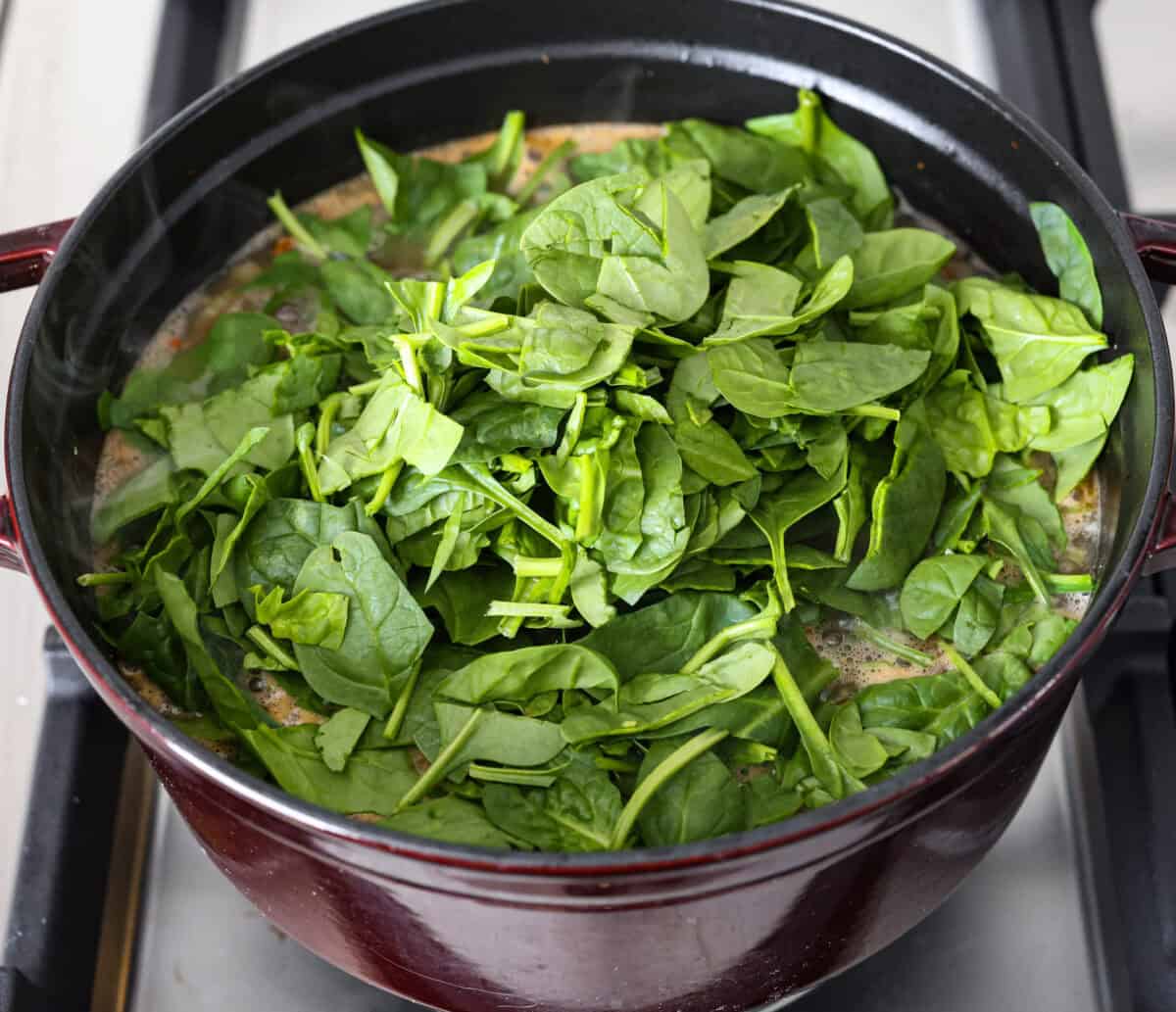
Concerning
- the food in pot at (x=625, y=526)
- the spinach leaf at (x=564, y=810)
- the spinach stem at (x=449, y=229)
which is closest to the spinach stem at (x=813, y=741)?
the food in pot at (x=625, y=526)

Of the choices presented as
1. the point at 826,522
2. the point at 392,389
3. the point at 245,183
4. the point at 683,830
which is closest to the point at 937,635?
the point at 826,522

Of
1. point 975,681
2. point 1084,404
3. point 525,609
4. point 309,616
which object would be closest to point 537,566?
point 525,609

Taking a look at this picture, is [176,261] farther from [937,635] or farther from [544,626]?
[937,635]

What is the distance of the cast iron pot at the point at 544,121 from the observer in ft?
1.97

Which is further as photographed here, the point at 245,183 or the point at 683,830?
the point at 245,183

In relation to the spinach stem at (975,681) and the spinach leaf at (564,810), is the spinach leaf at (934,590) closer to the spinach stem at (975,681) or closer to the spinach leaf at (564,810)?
the spinach stem at (975,681)

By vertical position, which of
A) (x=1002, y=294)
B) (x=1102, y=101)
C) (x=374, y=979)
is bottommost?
(x=374, y=979)

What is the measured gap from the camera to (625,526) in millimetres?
738

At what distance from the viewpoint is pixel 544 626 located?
0.77m

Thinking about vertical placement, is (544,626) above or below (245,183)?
below

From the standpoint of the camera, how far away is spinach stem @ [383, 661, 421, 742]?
743 mm

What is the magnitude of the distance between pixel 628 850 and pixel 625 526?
0.71ft

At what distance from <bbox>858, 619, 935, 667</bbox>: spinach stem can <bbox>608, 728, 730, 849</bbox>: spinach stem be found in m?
0.13

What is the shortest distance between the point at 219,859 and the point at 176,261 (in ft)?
1.45
